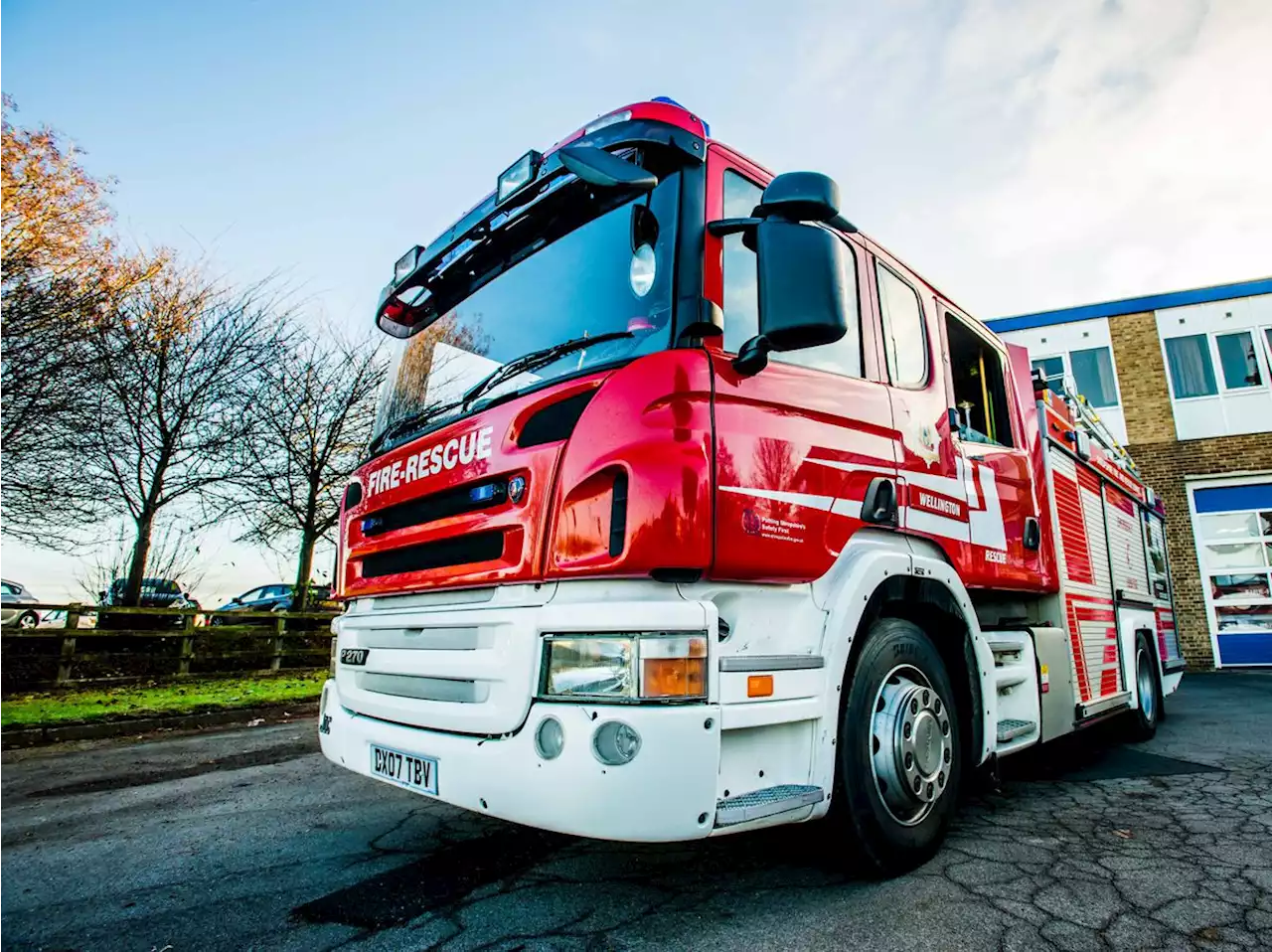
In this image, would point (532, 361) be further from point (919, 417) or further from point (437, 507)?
point (919, 417)

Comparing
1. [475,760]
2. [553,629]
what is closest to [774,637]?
[553,629]

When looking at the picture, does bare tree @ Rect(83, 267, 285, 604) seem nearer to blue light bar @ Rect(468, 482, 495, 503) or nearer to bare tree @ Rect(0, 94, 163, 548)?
bare tree @ Rect(0, 94, 163, 548)

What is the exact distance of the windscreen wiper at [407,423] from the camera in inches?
124

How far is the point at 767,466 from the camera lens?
2418 millimetres

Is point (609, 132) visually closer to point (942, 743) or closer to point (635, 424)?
point (635, 424)

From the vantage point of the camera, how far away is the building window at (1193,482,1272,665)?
13.7m

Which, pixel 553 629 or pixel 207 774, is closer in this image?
pixel 553 629

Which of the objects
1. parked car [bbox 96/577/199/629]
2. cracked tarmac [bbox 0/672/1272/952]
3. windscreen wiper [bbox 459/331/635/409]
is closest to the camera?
cracked tarmac [bbox 0/672/1272/952]

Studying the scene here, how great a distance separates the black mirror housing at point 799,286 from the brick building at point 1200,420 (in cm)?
1454

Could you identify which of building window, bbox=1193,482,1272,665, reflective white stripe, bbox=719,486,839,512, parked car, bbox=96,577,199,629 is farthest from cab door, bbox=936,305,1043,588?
building window, bbox=1193,482,1272,665

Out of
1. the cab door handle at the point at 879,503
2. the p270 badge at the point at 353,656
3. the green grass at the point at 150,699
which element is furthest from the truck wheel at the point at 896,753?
the green grass at the point at 150,699

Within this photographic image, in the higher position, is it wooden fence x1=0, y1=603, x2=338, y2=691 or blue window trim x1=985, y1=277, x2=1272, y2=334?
blue window trim x1=985, y1=277, x2=1272, y2=334

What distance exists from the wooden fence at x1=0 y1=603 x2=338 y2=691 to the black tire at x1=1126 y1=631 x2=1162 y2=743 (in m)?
8.14

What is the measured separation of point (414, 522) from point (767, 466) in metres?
1.42
